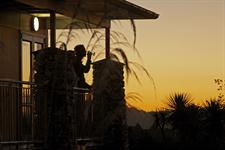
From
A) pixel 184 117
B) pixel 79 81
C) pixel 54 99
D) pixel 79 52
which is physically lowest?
pixel 184 117

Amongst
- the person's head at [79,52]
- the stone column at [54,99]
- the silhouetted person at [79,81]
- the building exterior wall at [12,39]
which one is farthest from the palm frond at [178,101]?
the stone column at [54,99]

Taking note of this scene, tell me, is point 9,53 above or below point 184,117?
above

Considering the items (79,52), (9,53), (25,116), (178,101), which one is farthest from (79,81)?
(178,101)

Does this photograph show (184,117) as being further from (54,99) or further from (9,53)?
(54,99)

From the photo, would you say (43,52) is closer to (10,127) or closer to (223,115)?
(10,127)

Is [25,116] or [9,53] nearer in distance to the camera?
[25,116]

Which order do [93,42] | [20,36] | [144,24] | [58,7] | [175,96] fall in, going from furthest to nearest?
[175,96]
[144,24]
[20,36]
[58,7]
[93,42]

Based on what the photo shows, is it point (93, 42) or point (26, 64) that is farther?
point (26, 64)

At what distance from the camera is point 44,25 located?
69.8 ft

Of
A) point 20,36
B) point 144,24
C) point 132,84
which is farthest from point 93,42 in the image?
point 144,24

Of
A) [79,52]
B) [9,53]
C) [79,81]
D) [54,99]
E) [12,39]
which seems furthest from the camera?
[12,39]

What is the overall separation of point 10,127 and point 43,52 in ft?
7.82

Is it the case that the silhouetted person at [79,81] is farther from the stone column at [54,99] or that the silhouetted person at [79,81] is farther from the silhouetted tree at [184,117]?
the silhouetted tree at [184,117]

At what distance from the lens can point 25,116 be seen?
16797mm
